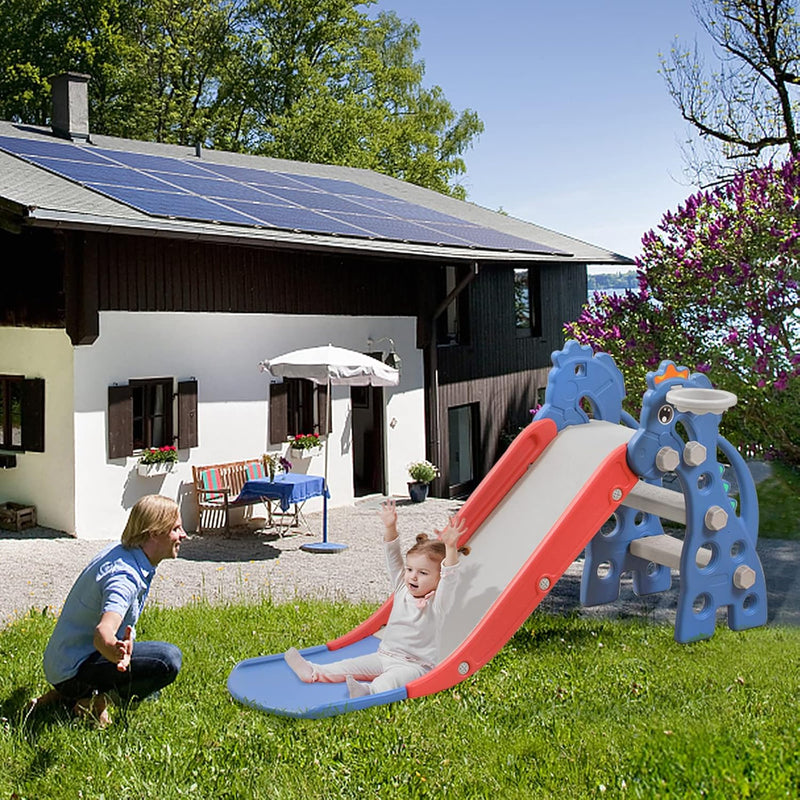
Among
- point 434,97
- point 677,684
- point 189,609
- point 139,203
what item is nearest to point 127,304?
point 139,203

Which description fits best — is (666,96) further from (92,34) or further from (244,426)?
(92,34)

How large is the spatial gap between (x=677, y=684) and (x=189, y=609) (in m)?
4.14

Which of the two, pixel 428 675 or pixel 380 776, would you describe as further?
pixel 428 675

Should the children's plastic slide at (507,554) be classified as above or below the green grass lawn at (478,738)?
above

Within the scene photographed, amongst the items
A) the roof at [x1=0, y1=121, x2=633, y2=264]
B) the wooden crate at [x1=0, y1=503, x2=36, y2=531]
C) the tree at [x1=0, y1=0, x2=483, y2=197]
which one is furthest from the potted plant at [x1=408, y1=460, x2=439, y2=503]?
the tree at [x1=0, y1=0, x2=483, y2=197]

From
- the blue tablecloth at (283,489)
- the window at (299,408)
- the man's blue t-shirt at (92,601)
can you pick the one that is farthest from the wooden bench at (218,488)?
the man's blue t-shirt at (92,601)

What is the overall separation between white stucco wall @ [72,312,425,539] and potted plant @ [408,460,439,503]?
534mm

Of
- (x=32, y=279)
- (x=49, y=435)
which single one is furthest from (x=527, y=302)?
(x=49, y=435)

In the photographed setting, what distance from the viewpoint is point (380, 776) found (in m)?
4.63

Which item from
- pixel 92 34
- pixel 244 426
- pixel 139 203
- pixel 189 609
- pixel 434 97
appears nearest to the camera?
pixel 189 609

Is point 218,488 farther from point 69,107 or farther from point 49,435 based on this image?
point 69,107

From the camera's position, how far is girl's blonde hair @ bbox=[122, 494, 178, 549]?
5.00 meters

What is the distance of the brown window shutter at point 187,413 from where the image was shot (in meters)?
13.1

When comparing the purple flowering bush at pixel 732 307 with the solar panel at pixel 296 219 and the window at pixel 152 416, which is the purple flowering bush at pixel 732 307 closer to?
the solar panel at pixel 296 219
